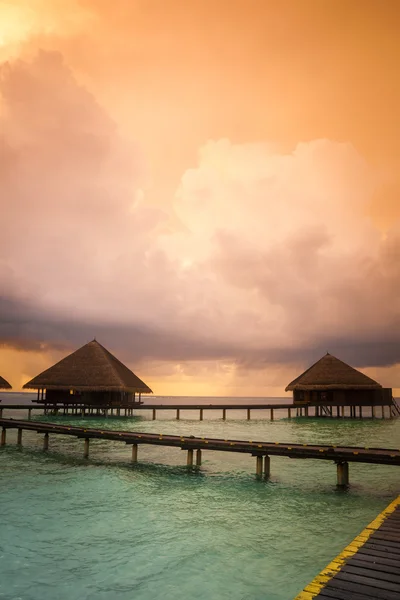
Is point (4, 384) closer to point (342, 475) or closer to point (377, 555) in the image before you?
point (342, 475)

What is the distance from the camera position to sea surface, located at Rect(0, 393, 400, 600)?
9688 mm

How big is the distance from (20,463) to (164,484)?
9.72m

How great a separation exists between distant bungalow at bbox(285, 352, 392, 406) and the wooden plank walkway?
51.7 m

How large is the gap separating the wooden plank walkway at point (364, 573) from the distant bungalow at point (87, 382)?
4562cm

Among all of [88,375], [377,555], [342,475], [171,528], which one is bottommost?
[171,528]

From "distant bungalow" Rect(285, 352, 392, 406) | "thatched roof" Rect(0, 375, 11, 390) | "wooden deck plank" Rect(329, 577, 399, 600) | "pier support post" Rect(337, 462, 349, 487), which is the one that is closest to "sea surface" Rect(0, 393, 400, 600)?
"pier support post" Rect(337, 462, 349, 487)

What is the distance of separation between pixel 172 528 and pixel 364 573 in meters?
7.60

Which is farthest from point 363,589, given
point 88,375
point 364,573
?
point 88,375

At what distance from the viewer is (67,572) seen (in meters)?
10.1

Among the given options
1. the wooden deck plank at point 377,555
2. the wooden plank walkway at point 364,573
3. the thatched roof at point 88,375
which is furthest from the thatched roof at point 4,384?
the wooden deck plank at point 377,555

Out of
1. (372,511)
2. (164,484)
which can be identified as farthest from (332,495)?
(164,484)

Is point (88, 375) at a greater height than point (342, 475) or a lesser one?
Answer: greater

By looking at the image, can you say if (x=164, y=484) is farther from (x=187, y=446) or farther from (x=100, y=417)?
(x=100, y=417)

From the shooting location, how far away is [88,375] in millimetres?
53844
